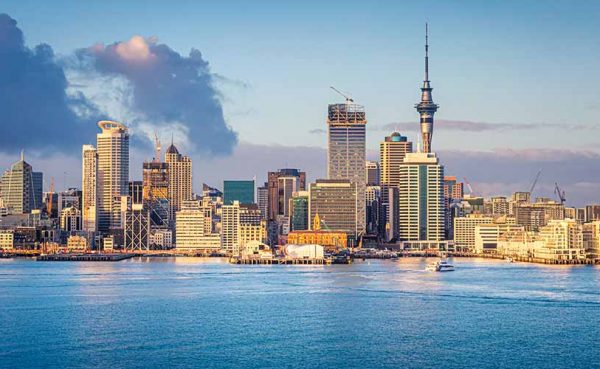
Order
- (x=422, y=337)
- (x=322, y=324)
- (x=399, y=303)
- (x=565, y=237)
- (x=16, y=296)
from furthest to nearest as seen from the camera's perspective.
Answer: (x=565, y=237), (x=16, y=296), (x=399, y=303), (x=322, y=324), (x=422, y=337)

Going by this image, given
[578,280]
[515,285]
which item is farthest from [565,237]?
[515,285]

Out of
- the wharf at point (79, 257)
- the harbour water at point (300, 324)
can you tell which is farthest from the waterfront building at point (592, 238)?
the wharf at point (79, 257)

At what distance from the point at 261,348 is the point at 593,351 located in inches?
654

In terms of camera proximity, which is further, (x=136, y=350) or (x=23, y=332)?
(x=23, y=332)

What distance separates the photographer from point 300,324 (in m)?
63.6

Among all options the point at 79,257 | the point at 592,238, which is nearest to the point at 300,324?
the point at 79,257

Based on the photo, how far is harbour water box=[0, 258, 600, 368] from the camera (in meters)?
51.5

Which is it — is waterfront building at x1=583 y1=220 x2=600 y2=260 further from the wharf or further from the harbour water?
the wharf

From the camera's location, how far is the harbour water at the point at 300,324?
2028 inches

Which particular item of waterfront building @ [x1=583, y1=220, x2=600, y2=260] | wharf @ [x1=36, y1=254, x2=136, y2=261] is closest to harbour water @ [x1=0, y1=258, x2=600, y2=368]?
waterfront building @ [x1=583, y1=220, x2=600, y2=260]

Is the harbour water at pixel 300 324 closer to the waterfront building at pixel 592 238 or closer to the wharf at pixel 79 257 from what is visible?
the waterfront building at pixel 592 238

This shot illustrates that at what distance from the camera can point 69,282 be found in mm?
100938

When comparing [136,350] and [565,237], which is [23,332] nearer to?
[136,350]

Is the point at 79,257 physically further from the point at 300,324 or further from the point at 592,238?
the point at 300,324
